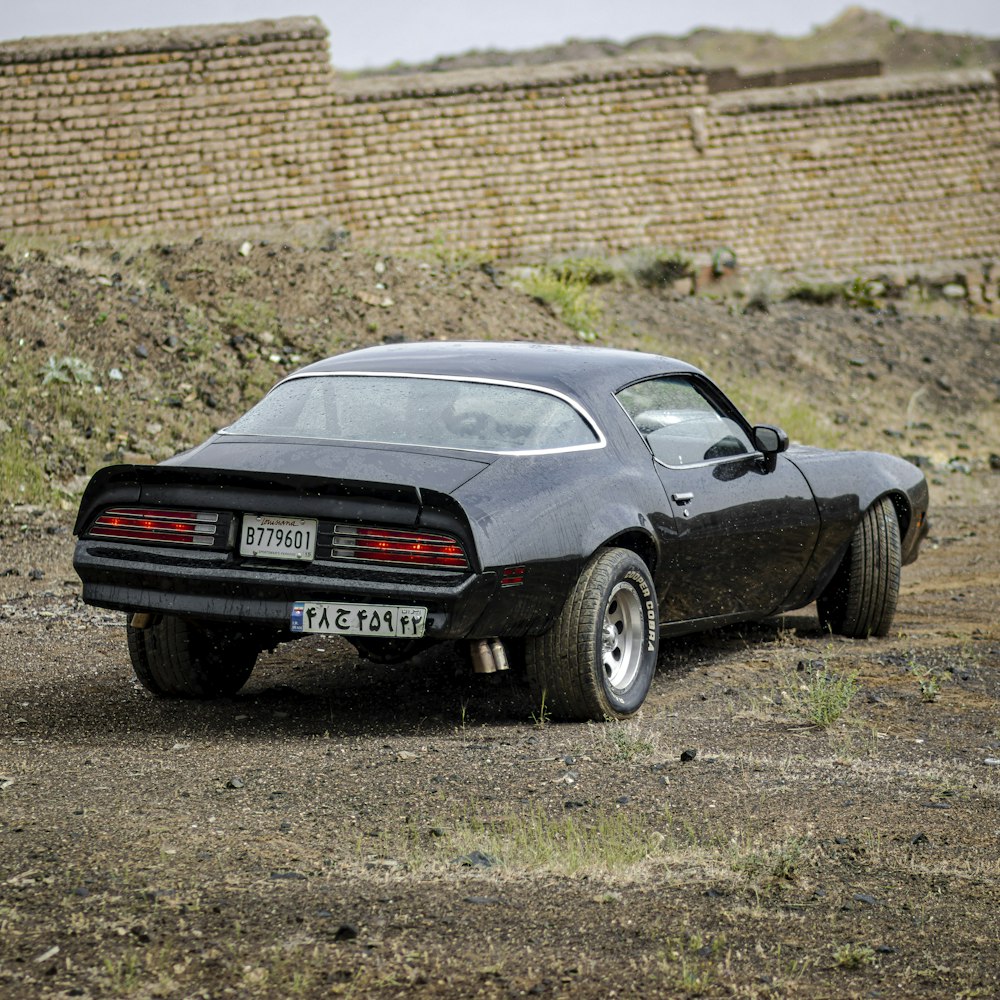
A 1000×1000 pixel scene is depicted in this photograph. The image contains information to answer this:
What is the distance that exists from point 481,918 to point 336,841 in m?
0.68

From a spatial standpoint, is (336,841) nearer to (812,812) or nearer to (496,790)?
(496,790)

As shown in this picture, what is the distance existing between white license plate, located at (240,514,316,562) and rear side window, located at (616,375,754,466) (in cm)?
169

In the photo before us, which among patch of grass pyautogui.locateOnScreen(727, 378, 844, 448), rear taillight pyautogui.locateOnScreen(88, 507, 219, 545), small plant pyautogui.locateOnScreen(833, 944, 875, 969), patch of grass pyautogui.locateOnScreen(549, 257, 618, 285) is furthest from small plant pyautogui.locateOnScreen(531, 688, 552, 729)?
patch of grass pyautogui.locateOnScreen(549, 257, 618, 285)

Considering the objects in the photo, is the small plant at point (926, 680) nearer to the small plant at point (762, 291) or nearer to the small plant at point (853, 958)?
the small plant at point (853, 958)

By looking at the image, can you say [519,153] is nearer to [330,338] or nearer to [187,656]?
[330,338]

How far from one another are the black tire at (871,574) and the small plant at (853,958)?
434 centimetres

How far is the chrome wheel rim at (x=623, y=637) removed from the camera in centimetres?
546

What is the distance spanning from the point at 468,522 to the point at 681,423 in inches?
77.0

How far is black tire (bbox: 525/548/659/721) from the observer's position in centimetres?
518

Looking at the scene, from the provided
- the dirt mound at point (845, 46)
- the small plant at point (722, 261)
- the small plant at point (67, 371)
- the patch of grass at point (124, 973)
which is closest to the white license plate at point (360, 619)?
the patch of grass at point (124, 973)

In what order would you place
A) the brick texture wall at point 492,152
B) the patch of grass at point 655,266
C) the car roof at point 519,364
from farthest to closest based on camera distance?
the patch of grass at point 655,266 → the brick texture wall at point 492,152 → the car roof at point 519,364

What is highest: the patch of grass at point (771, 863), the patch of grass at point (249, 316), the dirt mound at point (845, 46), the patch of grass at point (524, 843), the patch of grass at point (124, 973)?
the dirt mound at point (845, 46)

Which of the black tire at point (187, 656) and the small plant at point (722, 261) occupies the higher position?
the small plant at point (722, 261)

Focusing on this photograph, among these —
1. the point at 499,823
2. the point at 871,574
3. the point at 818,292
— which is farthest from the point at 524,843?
the point at 818,292
